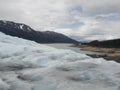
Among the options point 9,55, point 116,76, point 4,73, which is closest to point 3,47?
point 9,55

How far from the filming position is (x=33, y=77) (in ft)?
28.9

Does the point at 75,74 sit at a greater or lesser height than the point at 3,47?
lesser

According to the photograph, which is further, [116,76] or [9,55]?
[9,55]

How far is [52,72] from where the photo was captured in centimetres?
917

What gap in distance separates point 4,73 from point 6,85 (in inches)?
67.4

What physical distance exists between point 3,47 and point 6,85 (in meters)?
4.46

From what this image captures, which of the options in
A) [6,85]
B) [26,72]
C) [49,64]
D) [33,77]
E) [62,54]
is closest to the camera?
[6,85]

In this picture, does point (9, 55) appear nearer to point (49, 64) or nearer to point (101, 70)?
point (49, 64)

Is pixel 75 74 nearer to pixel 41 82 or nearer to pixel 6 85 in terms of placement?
pixel 41 82

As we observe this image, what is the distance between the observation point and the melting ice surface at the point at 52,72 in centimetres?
809

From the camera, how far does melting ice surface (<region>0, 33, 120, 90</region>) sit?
26.6 ft

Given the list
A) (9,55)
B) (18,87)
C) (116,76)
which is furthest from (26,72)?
(116,76)

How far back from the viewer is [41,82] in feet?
27.4

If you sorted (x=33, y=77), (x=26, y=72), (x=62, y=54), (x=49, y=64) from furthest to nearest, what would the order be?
(x=62, y=54), (x=49, y=64), (x=26, y=72), (x=33, y=77)
